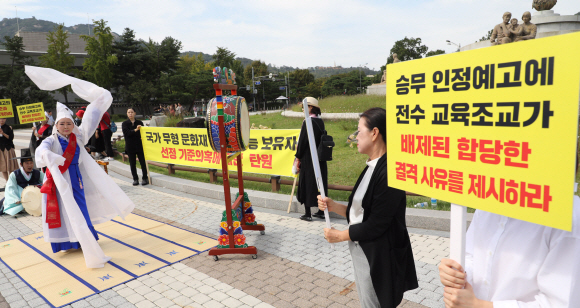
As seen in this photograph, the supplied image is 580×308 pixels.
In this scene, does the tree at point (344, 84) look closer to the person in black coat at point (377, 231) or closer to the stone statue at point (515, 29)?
the stone statue at point (515, 29)

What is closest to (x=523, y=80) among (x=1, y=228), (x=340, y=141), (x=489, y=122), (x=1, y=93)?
(x=489, y=122)

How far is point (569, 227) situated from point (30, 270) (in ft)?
19.8

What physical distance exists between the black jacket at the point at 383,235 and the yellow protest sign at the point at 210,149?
16.1ft

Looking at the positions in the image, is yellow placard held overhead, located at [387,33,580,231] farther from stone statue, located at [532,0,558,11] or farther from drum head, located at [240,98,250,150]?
stone statue, located at [532,0,558,11]

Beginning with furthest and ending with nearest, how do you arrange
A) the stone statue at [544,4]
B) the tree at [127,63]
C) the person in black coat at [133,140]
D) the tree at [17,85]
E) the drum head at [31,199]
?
the tree at [127,63] → the tree at [17,85] → the stone statue at [544,4] → the person in black coat at [133,140] → the drum head at [31,199]

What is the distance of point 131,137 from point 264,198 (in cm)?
458

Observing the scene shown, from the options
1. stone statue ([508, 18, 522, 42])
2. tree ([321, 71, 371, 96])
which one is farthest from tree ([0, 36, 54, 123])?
tree ([321, 71, 371, 96])

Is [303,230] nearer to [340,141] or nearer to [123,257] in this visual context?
[123,257]

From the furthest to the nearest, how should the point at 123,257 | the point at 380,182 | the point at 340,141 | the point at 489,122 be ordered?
the point at 340,141, the point at 123,257, the point at 380,182, the point at 489,122

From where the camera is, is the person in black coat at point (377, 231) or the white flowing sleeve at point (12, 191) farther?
the white flowing sleeve at point (12, 191)

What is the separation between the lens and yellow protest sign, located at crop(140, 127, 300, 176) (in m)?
7.47

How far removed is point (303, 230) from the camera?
5980 millimetres

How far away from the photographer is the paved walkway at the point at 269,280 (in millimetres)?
3838

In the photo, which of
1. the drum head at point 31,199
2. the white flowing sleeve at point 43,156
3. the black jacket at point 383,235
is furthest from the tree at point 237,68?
the black jacket at point 383,235
